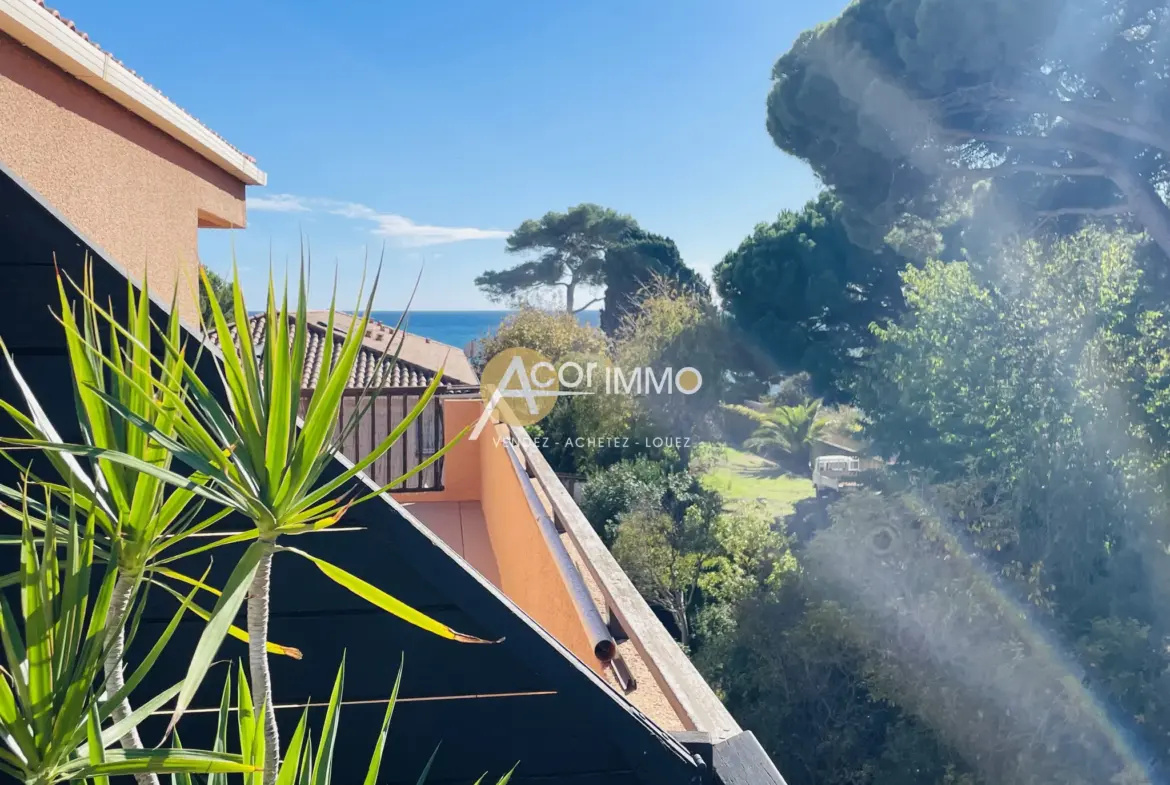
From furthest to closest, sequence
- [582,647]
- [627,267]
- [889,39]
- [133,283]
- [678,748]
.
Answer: [627,267] → [889,39] → [582,647] → [678,748] → [133,283]

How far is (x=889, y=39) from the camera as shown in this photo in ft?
30.3

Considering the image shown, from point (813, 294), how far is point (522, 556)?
451 inches

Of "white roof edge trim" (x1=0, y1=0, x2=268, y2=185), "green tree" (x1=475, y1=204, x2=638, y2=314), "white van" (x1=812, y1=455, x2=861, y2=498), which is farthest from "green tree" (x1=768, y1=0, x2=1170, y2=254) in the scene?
"green tree" (x1=475, y1=204, x2=638, y2=314)

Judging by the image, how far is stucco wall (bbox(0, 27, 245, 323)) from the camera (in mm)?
2166

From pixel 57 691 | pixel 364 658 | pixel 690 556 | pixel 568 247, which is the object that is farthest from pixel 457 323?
pixel 57 691

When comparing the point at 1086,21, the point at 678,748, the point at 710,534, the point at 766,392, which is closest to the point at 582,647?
the point at 678,748

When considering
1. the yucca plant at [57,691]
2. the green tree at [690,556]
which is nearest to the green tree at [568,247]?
the green tree at [690,556]

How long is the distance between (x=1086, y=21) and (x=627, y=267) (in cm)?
1694

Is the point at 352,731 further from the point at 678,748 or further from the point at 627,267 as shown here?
the point at 627,267

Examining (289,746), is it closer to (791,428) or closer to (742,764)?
(742,764)

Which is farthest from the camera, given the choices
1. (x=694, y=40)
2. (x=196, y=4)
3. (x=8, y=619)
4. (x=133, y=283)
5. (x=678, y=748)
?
(x=694, y=40)

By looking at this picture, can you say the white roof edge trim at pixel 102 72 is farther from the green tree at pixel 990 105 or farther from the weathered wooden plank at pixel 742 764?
the green tree at pixel 990 105

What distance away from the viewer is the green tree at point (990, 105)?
7.92m

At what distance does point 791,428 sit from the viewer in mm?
16344
